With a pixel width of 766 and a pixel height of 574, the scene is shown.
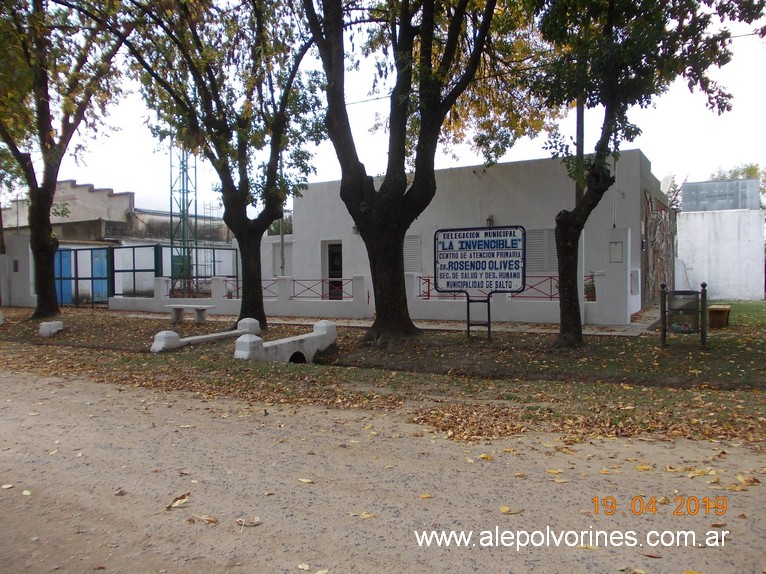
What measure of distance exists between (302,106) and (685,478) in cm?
1233

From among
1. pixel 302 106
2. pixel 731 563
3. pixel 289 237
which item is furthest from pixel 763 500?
pixel 289 237

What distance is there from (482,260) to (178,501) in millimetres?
9545

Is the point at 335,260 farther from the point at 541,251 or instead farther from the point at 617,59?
the point at 617,59

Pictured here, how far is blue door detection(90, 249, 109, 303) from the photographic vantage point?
84.6 feet

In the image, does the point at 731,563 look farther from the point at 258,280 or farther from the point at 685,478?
the point at 258,280

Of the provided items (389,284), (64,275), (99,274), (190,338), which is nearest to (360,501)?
(389,284)

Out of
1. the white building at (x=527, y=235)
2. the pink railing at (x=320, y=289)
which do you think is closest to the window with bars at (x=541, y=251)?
the white building at (x=527, y=235)

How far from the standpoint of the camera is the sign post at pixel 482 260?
42.4ft

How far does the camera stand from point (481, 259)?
13211 millimetres

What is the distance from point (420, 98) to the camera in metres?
12.8

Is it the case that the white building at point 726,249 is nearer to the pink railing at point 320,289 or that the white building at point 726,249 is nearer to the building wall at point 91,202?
the pink railing at point 320,289

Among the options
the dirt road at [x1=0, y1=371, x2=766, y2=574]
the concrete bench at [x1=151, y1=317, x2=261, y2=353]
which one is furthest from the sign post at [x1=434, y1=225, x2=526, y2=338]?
the dirt road at [x1=0, y1=371, x2=766, y2=574]

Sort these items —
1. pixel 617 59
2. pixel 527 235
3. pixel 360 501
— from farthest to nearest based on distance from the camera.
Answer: pixel 527 235 → pixel 617 59 → pixel 360 501
